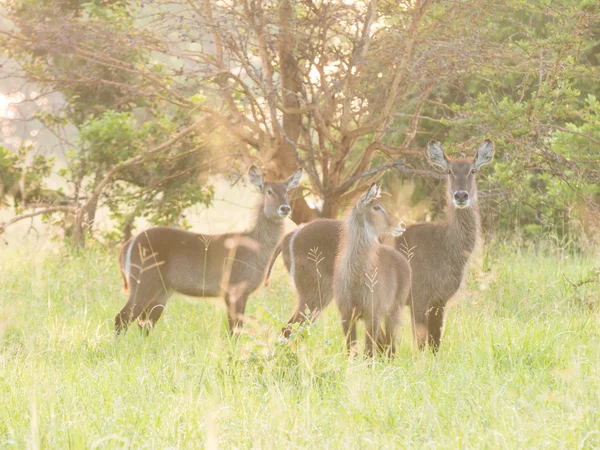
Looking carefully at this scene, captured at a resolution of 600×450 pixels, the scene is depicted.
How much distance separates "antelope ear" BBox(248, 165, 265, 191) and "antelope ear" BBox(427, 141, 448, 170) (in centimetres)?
154

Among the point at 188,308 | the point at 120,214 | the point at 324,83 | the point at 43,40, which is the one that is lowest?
the point at 188,308

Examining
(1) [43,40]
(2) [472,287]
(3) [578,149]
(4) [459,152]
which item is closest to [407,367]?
(2) [472,287]

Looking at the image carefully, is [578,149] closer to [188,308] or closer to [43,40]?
[188,308]

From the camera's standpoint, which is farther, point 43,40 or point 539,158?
point 43,40

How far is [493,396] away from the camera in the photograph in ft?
11.9

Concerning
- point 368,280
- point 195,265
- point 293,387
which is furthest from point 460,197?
point 293,387

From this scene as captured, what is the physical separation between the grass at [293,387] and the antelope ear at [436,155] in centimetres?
110

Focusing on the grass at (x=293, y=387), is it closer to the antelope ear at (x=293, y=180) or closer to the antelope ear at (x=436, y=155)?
the antelope ear at (x=436, y=155)

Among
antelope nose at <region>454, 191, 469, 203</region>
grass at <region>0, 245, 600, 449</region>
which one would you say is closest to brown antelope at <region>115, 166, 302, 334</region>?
grass at <region>0, 245, 600, 449</region>

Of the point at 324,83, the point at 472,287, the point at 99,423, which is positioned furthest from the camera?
the point at 324,83

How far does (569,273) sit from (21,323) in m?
5.03

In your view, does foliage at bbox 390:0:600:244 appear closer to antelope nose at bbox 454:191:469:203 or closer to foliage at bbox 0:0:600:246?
foliage at bbox 0:0:600:246

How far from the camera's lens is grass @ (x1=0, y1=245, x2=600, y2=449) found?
11.3 ft

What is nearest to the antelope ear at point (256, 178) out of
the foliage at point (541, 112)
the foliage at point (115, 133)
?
the foliage at point (541, 112)
